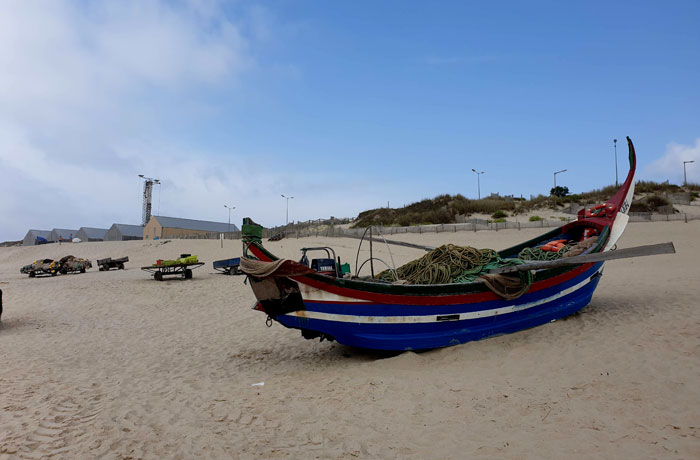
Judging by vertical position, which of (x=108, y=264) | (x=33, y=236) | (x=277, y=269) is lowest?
(x=108, y=264)

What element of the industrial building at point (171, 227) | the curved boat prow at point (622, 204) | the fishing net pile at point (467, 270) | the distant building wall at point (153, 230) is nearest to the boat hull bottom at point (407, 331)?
the fishing net pile at point (467, 270)

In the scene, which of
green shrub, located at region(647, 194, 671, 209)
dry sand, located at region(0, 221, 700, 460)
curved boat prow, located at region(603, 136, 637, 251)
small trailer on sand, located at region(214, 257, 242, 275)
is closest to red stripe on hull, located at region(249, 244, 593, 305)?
dry sand, located at region(0, 221, 700, 460)

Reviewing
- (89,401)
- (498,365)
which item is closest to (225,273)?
(89,401)

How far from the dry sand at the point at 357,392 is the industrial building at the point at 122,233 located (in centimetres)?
5232

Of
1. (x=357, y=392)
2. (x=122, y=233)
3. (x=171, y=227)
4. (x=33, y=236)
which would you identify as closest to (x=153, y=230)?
(x=171, y=227)

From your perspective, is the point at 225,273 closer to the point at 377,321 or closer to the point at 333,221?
Answer: the point at 377,321

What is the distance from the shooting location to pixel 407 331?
5965mm

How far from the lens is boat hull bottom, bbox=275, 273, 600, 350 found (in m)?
5.78

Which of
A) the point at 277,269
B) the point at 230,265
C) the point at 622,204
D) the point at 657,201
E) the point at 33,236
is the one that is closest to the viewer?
the point at 277,269

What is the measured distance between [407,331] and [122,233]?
6054 cm

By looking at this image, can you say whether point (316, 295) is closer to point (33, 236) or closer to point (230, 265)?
point (230, 265)

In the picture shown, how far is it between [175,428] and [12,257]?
49092mm

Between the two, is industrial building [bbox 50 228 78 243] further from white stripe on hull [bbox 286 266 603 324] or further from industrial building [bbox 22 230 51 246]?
white stripe on hull [bbox 286 266 603 324]

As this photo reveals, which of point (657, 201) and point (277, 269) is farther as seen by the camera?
point (657, 201)
